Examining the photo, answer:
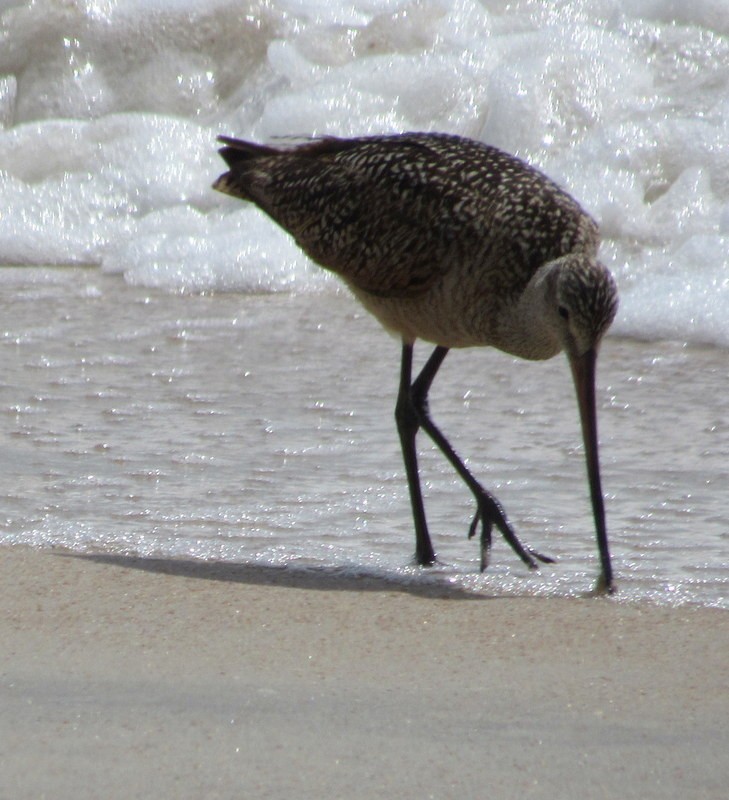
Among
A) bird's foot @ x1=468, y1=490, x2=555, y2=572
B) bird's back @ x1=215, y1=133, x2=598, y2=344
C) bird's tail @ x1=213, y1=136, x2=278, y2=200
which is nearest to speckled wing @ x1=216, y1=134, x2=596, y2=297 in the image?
bird's back @ x1=215, y1=133, x2=598, y2=344

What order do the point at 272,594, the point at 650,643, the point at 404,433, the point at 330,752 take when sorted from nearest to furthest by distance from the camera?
the point at 330,752
the point at 650,643
the point at 272,594
the point at 404,433

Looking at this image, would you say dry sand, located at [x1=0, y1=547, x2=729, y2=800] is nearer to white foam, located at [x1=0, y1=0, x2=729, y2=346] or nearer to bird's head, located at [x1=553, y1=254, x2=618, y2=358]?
bird's head, located at [x1=553, y1=254, x2=618, y2=358]

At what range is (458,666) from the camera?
327 centimetres

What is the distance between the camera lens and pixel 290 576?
4.00 meters

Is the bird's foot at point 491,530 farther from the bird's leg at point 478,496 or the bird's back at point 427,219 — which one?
the bird's back at point 427,219

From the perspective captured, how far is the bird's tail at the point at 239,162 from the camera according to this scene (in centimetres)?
511

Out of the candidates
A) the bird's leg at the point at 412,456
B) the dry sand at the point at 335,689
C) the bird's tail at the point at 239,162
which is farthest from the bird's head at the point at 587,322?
the bird's tail at the point at 239,162

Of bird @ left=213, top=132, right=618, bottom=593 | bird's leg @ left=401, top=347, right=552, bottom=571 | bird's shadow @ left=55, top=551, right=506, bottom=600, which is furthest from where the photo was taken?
bird's leg @ left=401, top=347, right=552, bottom=571

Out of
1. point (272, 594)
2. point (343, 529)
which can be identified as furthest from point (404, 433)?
point (272, 594)

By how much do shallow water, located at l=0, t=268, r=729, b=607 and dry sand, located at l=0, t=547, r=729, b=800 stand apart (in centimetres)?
30

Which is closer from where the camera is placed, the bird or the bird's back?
the bird

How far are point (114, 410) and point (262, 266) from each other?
280 cm

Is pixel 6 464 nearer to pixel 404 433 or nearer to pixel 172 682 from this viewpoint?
pixel 404 433

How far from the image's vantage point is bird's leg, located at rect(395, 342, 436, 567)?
4.25 metres
